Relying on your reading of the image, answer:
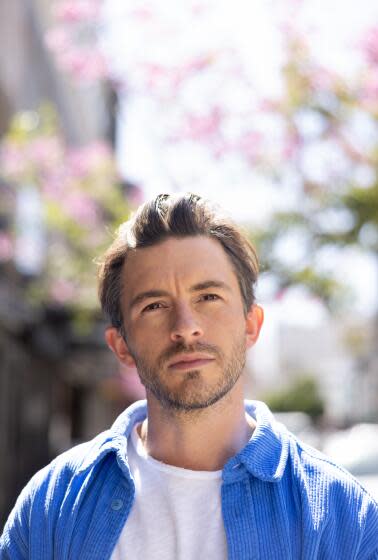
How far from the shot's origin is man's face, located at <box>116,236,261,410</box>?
7.36 feet

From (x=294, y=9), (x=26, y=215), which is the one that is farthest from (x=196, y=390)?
(x=26, y=215)

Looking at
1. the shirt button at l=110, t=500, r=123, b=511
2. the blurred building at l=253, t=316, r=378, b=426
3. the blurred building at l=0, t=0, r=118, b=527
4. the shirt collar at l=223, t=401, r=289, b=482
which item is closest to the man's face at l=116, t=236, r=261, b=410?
the shirt collar at l=223, t=401, r=289, b=482

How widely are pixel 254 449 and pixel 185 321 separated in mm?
322

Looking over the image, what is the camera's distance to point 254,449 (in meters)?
2.23

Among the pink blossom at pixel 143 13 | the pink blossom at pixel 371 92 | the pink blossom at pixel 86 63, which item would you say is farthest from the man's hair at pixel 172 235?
the pink blossom at pixel 86 63

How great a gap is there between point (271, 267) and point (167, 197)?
205 inches

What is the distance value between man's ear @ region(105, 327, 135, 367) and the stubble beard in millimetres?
155

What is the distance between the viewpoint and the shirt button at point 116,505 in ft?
7.14

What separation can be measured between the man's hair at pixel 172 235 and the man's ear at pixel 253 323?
2cm

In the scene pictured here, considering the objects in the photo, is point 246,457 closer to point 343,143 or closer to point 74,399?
point 343,143

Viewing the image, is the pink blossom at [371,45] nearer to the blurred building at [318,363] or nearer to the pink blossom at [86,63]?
the pink blossom at [86,63]

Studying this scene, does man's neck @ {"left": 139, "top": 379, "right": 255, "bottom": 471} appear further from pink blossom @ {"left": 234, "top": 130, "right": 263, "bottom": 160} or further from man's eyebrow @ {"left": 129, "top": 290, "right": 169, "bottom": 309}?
pink blossom @ {"left": 234, "top": 130, "right": 263, "bottom": 160}

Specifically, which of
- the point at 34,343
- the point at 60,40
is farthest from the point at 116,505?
the point at 34,343

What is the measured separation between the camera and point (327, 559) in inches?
81.6
